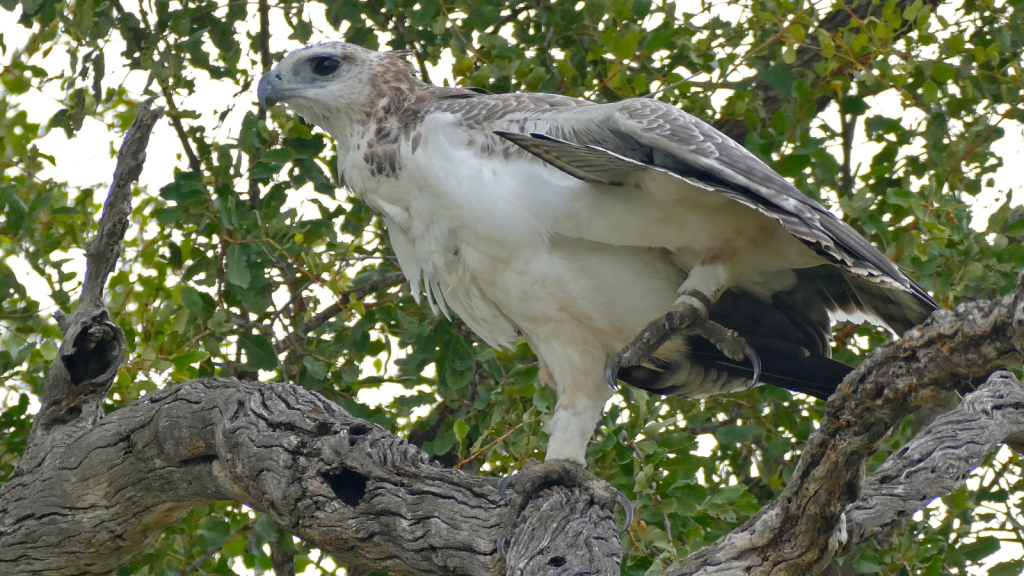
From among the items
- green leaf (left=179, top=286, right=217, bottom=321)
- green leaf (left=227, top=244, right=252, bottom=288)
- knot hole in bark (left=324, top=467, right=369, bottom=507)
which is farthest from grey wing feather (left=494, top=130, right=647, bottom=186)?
green leaf (left=179, top=286, right=217, bottom=321)

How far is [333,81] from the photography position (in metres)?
3.30

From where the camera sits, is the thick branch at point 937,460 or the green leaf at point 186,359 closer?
the thick branch at point 937,460

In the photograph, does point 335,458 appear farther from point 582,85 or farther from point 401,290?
point 582,85

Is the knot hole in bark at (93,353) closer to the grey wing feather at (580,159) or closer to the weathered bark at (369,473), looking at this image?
the weathered bark at (369,473)

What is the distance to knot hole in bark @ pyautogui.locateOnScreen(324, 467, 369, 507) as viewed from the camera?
8.06ft

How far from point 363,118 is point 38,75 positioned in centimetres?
169

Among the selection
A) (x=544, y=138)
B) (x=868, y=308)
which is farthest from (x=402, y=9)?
(x=868, y=308)

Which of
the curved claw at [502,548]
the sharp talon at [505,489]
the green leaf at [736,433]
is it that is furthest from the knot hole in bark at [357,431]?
the green leaf at [736,433]

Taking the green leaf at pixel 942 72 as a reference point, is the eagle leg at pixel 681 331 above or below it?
below

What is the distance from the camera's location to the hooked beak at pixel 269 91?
3320 mm

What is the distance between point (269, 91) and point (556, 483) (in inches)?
63.4

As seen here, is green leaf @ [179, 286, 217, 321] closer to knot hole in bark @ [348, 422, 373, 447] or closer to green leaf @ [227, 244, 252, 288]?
green leaf @ [227, 244, 252, 288]

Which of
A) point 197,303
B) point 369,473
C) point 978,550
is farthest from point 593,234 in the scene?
point 978,550

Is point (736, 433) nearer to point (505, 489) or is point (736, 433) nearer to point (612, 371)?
point (612, 371)
